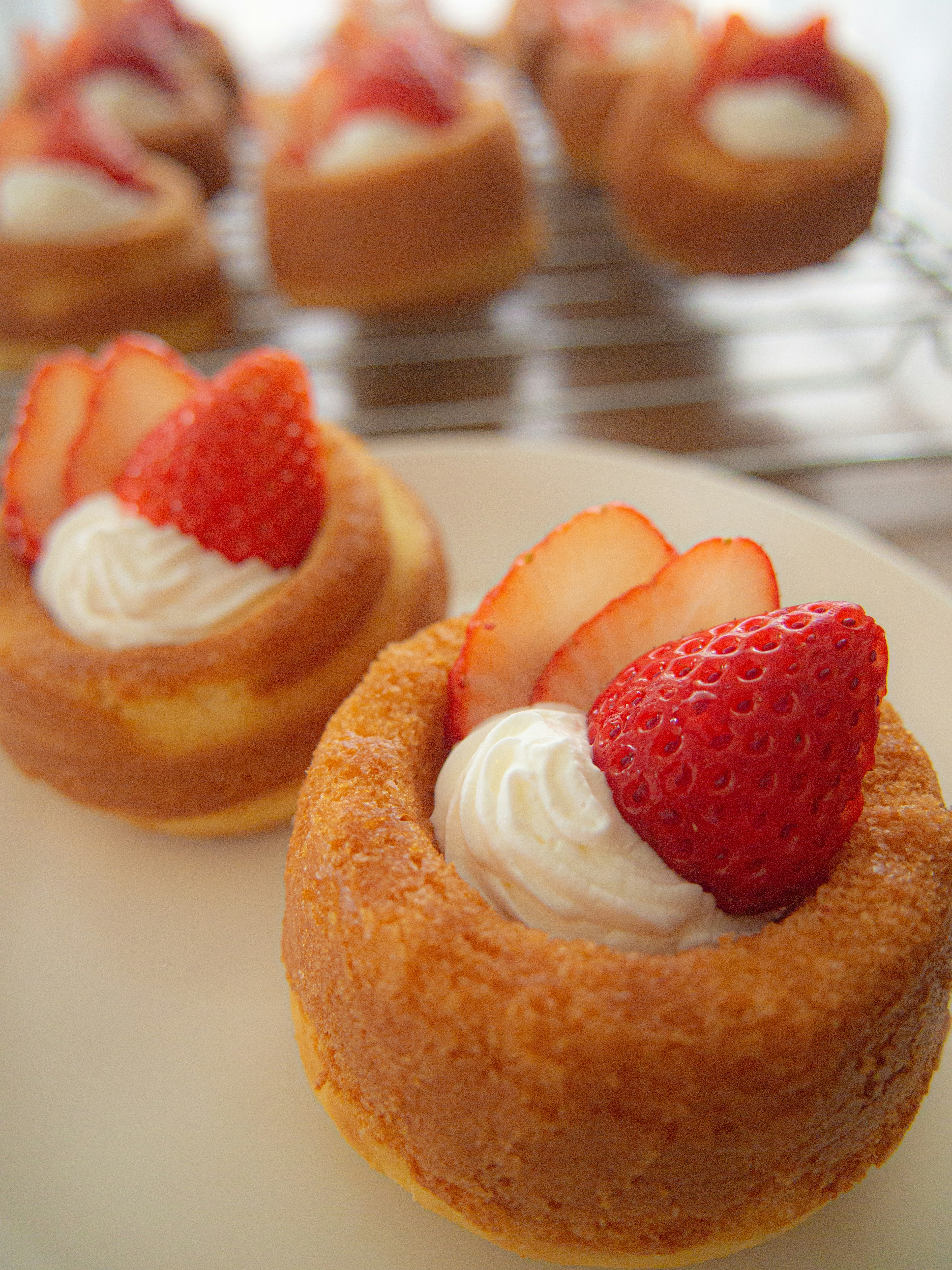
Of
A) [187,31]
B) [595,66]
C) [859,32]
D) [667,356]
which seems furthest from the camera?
[859,32]

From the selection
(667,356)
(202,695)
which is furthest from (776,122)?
(202,695)

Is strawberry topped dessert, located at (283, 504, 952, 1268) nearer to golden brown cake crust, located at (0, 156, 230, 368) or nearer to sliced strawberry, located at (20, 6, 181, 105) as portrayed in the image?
golden brown cake crust, located at (0, 156, 230, 368)

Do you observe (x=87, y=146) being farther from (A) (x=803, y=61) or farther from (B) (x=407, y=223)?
(A) (x=803, y=61)

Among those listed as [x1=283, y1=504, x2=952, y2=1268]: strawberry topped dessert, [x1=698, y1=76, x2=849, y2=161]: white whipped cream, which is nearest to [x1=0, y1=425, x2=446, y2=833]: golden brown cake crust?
[x1=283, y1=504, x2=952, y2=1268]: strawberry topped dessert

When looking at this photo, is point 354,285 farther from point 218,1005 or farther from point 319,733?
point 218,1005

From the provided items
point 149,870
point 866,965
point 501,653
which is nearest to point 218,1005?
point 149,870

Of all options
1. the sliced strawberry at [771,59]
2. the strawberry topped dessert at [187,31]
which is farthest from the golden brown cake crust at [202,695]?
the strawberry topped dessert at [187,31]
